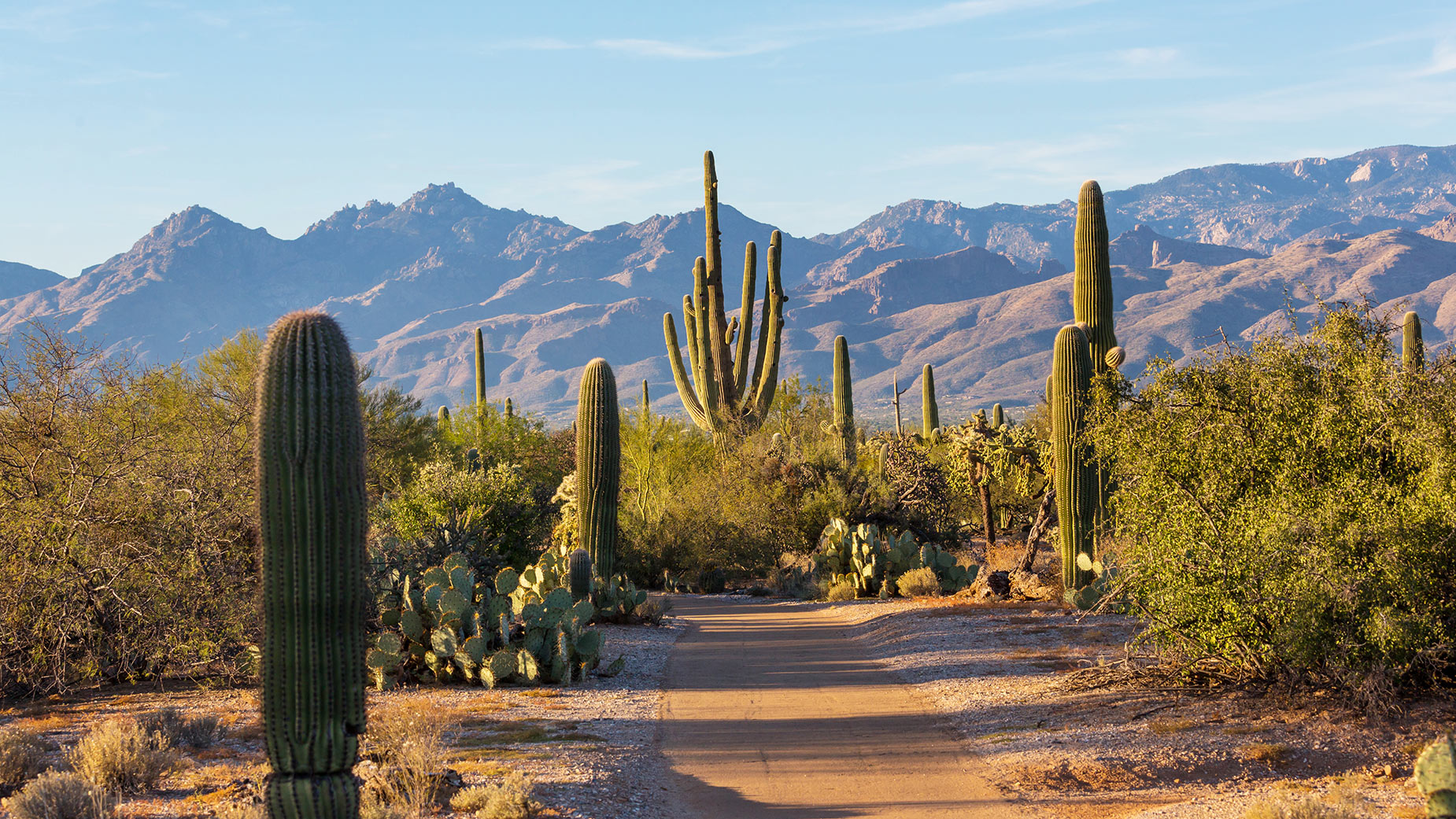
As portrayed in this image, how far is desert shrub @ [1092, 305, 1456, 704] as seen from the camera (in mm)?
7387

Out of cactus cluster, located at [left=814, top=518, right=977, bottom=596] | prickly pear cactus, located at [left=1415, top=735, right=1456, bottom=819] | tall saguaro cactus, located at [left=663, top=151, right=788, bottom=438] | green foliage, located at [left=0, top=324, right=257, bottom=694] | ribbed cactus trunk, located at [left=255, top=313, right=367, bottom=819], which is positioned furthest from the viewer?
tall saguaro cactus, located at [left=663, top=151, right=788, bottom=438]

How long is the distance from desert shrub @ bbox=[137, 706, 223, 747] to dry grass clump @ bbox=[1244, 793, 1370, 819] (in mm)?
7038

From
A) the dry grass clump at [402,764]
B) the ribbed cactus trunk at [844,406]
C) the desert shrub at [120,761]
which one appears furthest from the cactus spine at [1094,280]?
the desert shrub at [120,761]

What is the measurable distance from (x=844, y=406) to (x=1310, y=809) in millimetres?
21327

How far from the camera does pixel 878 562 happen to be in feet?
59.6

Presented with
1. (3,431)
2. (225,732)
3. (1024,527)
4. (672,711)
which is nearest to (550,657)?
(672,711)

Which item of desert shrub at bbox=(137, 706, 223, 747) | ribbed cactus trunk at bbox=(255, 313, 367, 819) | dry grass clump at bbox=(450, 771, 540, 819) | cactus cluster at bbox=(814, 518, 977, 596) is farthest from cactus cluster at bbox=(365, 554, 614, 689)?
cactus cluster at bbox=(814, 518, 977, 596)

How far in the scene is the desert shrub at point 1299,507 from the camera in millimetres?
7387

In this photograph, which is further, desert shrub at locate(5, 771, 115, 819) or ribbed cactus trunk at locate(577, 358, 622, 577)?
ribbed cactus trunk at locate(577, 358, 622, 577)

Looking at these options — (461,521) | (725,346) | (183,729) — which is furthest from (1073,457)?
(725,346)

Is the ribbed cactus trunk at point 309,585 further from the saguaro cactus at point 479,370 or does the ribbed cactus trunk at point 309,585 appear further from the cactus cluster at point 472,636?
the saguaro cactus at point 479,370

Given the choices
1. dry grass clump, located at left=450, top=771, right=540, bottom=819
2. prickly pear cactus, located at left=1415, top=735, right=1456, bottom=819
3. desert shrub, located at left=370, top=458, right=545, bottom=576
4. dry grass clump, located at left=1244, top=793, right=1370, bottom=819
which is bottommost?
dry grass clump, located at left=1244, top=793, right=1370, bottom=819

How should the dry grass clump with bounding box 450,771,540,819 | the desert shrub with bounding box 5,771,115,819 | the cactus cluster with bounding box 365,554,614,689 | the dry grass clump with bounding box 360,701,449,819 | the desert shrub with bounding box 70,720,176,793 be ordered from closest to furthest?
the desert shrub with bounding box 5,771,115,819 → the dry grass clump with bounding box 450,771,540,819 → the dry grass clump with bounding box 360,701,449,819 → the desert shrub with bounding box 70,720,176,793 → the cactus cluster with bounding box 365,554,614,689

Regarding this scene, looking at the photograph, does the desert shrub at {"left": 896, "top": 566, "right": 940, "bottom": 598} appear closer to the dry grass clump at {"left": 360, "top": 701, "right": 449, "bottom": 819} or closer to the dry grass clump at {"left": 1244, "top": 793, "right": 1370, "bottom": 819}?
the dry grass clump at {"left": 360, "top": 701, "right": 449, "bottom": 819}
